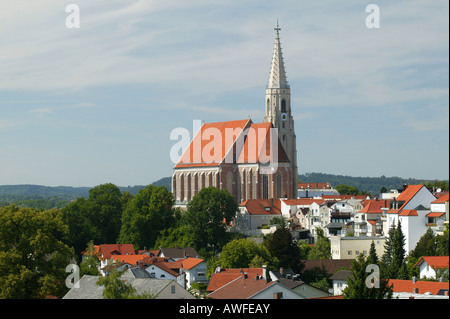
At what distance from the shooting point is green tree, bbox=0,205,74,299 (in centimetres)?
4119

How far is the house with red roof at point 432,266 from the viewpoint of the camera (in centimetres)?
5738

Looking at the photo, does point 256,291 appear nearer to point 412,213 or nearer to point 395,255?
point 395,255

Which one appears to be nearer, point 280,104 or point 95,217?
point 95,217

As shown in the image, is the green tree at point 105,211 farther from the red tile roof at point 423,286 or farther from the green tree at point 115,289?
the green tree at point 115,289

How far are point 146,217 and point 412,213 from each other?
1324 inches

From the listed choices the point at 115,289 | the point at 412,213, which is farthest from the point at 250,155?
the point at 115,289

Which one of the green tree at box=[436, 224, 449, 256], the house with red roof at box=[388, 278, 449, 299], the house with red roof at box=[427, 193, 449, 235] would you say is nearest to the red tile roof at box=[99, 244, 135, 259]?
the house with red roof at box=[427, 193, 449, 235]

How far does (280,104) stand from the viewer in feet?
411

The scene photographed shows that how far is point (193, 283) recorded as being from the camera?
68125mm

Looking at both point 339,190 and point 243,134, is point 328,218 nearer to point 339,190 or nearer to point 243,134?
point 243,134

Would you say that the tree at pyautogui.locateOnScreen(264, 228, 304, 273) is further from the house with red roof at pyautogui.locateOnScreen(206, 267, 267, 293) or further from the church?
the church

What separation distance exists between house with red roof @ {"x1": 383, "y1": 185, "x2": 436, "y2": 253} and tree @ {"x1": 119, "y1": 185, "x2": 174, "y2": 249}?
2982cm

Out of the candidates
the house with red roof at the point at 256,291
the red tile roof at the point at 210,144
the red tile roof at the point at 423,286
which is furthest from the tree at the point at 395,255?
the red tile roof at the point at 210,144

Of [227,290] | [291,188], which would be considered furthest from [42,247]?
[291,188]
